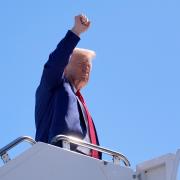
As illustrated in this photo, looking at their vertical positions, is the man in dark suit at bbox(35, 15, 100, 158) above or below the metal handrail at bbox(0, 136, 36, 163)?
above

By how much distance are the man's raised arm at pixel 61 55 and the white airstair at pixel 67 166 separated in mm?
849

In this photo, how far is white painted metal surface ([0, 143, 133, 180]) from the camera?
333 centimetres

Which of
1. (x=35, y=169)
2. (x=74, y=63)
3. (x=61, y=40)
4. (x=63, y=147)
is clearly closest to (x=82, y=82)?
(x=74, y=63)

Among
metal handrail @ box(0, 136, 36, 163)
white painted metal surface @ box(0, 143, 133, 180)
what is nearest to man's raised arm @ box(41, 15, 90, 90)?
metal handrail @ box(0, 136, 36, 163)

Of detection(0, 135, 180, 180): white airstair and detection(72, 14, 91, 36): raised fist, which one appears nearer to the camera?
detection(0, 135, 180, 180): white airstair

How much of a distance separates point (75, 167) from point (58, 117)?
87 cm

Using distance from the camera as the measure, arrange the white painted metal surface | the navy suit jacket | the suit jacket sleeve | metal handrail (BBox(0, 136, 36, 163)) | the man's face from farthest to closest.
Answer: the man's face, the suit jacket sleeve, the navy suit jacket, metal handrail (BBox(0, 136, 36, 163)), the white painted metal surface

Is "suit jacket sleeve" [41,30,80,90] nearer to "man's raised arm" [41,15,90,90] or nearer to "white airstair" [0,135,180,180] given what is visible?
"man's raised arm" [41,15,90,90]

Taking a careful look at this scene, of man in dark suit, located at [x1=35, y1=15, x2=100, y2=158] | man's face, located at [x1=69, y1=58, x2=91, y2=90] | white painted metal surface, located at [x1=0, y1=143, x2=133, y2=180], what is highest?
man's face, located at [x1=69, y1=58, x2=91, y2=90]

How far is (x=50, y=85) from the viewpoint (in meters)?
4.47

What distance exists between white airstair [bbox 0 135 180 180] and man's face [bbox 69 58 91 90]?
119 centimetres

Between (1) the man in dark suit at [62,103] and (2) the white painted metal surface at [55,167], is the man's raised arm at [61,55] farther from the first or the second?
(2) the white painted metal surface at [55,167]

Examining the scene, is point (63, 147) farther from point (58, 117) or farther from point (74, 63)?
point (74, 63)

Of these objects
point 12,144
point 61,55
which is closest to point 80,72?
point 61,55
